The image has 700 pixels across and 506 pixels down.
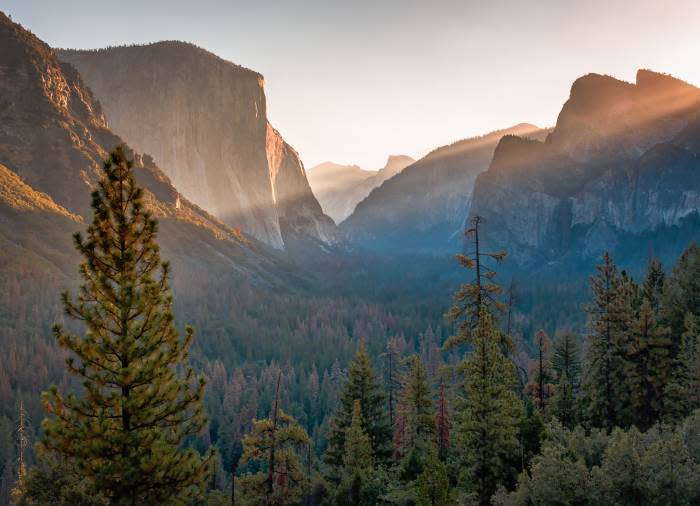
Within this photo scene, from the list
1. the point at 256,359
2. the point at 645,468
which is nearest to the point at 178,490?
the point at 645,468

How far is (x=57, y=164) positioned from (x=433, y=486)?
616ft

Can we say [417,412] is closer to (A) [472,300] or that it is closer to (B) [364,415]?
(B) [364,415]

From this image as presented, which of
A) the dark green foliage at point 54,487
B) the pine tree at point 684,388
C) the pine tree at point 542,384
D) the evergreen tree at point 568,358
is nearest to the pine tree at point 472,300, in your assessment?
the pine tree at point 684,388

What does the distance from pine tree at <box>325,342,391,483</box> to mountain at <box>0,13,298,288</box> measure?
13249cm

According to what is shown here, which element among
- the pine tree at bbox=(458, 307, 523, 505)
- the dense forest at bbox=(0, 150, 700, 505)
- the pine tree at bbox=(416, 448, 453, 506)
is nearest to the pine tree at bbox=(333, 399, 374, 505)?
the dense forest at bbox=(0, 150, 700, 505)

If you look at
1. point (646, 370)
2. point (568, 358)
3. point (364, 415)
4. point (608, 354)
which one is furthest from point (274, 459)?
point (568, 358)

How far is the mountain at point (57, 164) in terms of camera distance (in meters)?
158

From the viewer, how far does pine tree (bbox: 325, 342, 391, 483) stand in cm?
3550

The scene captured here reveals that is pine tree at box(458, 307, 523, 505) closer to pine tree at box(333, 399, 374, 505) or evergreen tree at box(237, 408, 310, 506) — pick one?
pine tree at box(333, 399, 374, 505)

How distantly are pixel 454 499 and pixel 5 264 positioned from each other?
131 meters

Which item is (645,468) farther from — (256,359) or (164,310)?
(256,359)

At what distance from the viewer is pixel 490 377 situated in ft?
77.3

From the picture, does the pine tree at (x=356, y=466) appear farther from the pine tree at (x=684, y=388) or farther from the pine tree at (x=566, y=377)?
the pine tree at (x=684, y=388)

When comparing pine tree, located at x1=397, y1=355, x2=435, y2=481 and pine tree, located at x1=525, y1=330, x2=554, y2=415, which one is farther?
pine tree, located at x1=525, y1=330, x2=554, y2=415
